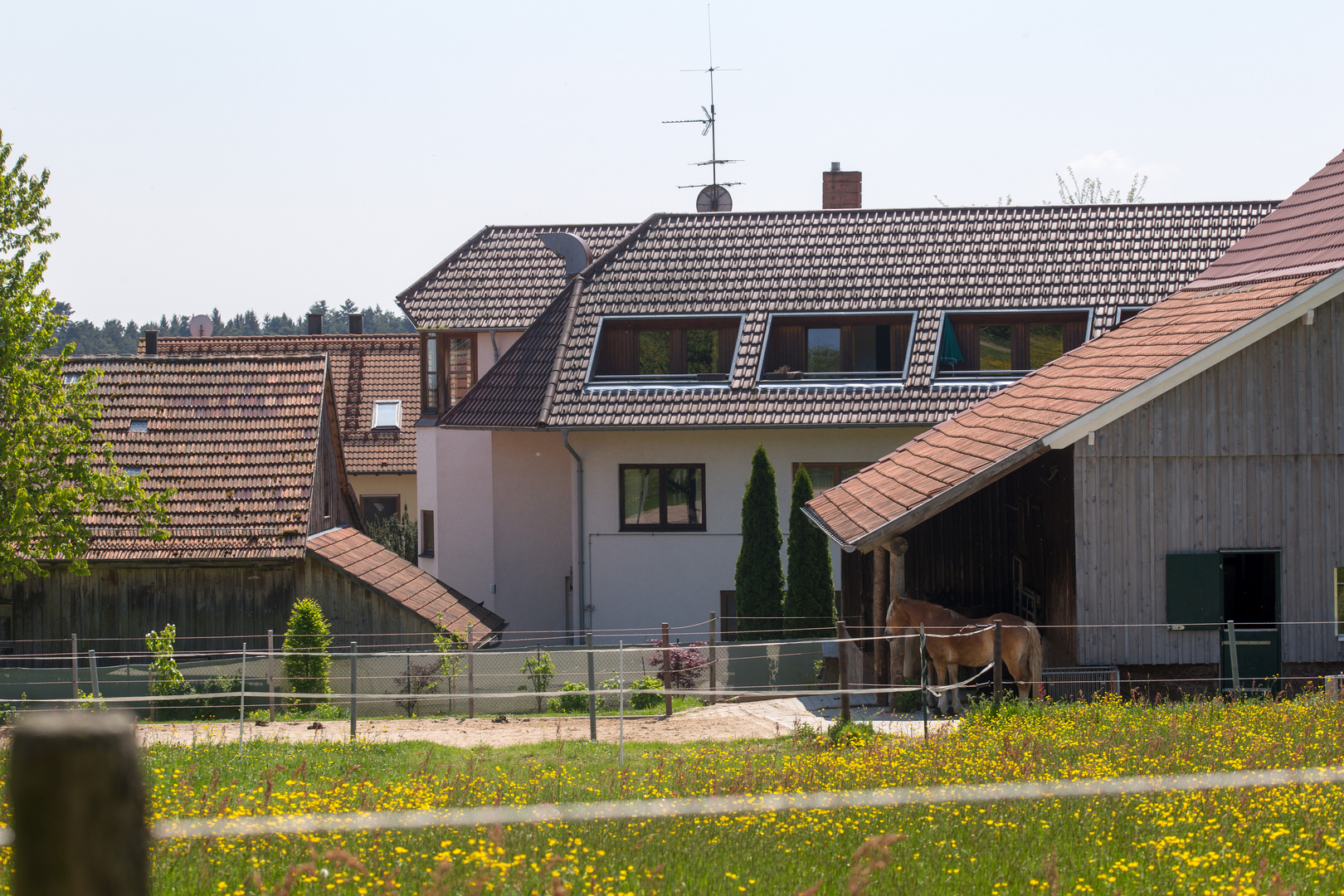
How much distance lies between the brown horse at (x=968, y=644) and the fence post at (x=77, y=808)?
42.6ft

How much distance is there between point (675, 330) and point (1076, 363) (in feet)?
33.9

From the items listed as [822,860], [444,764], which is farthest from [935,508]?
[822,860]

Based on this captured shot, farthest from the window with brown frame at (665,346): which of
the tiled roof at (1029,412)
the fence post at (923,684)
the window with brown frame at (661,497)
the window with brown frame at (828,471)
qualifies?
the fence post at (923,684)

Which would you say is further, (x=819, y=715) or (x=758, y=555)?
(x=758, y=555)

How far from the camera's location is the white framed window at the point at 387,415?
4675cm

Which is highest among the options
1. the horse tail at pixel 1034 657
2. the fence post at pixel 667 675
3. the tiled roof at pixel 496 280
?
the tiled roof at pixel 496 280

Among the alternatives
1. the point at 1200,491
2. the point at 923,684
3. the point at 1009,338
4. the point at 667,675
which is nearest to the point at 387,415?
the point at 1009,338

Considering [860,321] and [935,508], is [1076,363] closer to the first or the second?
[935,508]

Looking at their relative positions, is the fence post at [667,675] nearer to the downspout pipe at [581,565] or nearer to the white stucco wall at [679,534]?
the white stucco wall at [679,534]

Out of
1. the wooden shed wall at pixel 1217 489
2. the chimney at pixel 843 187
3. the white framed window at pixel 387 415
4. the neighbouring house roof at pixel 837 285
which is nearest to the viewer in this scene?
the wooden shed wall at pixel 1217 489

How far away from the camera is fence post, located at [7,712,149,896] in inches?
80.4

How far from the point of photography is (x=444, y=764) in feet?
40.2

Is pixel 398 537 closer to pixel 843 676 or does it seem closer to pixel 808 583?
pixel 808 583

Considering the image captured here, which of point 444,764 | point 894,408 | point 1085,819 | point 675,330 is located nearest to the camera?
point 1085,819
